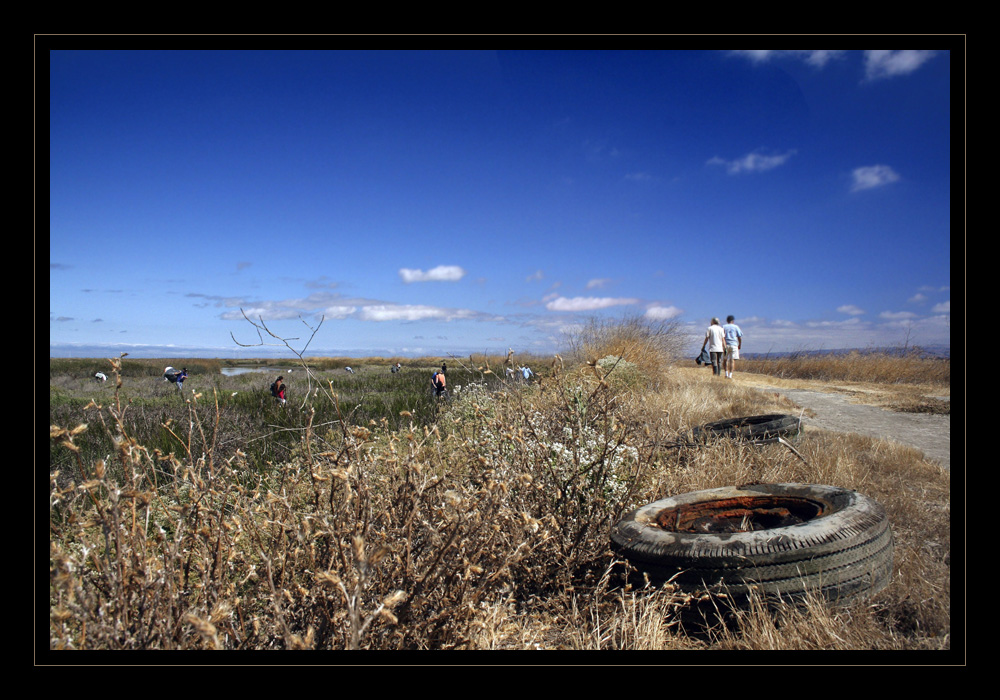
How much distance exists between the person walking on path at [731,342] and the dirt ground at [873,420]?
6.43ft

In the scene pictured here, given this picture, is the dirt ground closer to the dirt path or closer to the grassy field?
the dirt path

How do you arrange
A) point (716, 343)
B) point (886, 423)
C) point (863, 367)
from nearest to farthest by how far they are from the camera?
point (886, 423) < point (863, 367) < point (716, 343)

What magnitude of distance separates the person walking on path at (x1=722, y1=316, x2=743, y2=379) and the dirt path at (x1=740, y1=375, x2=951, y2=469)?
3.01 m

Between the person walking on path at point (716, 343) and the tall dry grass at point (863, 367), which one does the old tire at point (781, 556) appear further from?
the person walking on path at point (716, 343)

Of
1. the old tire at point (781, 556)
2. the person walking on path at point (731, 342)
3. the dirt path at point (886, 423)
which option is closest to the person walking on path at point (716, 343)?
the person walking on path at point (731, 342)

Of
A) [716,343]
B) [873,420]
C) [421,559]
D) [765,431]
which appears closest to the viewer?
[421,559]

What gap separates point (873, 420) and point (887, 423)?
233 millimetres

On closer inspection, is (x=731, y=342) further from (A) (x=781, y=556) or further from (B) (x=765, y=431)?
(A) (x=781, y=556)

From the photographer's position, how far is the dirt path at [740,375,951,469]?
5.91 metres

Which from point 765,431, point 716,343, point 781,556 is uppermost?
point 716,343

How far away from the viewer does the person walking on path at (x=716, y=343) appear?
42.7ft

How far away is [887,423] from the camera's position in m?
7.27

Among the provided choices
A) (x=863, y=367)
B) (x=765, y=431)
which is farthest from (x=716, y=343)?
(x=765, y=431)

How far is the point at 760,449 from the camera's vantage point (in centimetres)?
519
